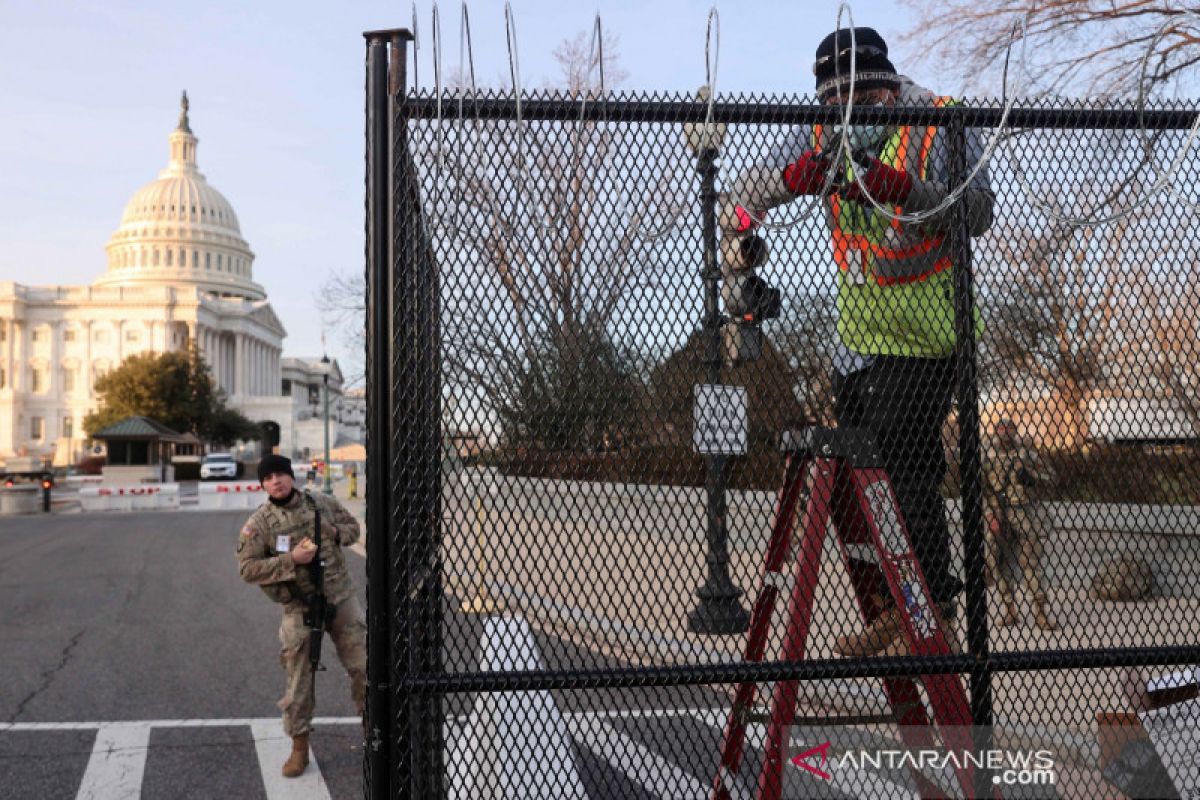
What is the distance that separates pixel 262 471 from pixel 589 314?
4.15 meters

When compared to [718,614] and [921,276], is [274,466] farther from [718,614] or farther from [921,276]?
[921,276]

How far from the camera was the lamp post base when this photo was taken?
3.15m

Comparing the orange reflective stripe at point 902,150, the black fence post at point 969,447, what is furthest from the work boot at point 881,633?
the orange reflective stripe at point 902,150

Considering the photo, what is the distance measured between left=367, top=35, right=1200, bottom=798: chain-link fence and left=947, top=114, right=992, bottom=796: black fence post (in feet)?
0.03

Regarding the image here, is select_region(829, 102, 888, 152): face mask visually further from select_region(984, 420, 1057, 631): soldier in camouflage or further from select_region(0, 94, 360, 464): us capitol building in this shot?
select_region(0, 94, 360, 464): us capitol building

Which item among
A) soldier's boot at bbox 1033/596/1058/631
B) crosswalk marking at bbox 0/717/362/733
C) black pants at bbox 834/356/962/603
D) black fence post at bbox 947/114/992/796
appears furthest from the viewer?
crosswalk marking at bbox 0/717/362/733

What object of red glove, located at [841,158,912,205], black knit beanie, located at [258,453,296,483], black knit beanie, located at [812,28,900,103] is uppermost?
black knit beanie, located at [812,28,900,103]

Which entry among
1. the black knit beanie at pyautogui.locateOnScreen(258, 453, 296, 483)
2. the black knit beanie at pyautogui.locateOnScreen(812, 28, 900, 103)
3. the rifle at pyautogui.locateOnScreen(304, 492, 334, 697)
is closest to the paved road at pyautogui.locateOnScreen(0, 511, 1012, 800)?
the rifle at pyautogui.locateOnScreen(304, 492, 334, 697)

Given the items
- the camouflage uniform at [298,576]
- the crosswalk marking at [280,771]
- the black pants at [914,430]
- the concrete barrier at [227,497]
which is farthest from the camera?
the concrete barrier at [227,497]

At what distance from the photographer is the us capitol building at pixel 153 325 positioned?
11362cm

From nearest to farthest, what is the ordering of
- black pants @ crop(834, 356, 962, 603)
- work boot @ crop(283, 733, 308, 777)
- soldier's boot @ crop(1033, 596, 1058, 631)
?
black pants @ crop(834, 356, 962, 603) → soldier's boot @ crop(1033, 596, 1058, 631) → work boot @ crop(283, 733, 308, 777)

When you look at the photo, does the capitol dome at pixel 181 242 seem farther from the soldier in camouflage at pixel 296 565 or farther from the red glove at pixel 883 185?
the red glove at pixel 883 185

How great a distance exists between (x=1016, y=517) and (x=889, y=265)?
4.19 ft

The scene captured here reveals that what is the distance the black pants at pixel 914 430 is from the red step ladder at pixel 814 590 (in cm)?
18
